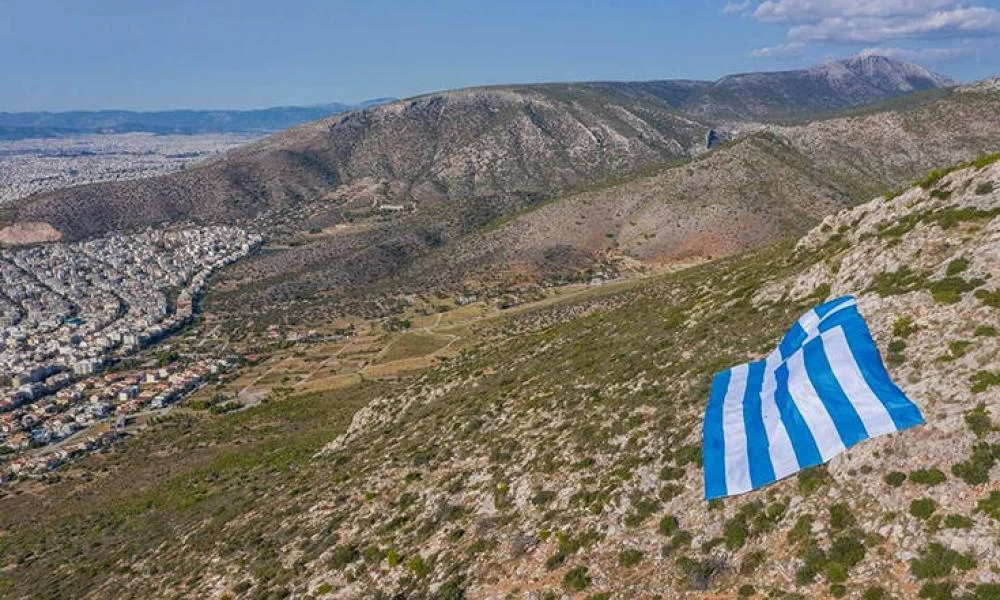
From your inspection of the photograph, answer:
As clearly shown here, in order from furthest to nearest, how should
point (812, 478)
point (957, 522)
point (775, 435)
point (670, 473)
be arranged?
point (670, 473), point (775, 435), point (812, 478), point (957, 522)

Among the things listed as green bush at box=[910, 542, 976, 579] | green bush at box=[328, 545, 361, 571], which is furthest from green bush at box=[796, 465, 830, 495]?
green bush at box=[328, 545, 361, 571]

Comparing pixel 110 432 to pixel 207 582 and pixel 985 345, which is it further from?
pixel 985 345

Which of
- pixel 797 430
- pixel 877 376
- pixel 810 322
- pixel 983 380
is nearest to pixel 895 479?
pixel 797 430

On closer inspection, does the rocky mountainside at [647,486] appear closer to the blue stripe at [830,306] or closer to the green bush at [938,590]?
the green bush at [938,590]

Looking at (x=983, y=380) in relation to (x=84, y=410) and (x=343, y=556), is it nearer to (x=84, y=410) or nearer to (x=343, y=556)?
(x=343, y=556)

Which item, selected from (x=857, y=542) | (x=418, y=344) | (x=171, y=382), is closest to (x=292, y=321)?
(x=171, y=382)

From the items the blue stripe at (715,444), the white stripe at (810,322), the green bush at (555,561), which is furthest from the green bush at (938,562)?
the white stripe at (810,322)
